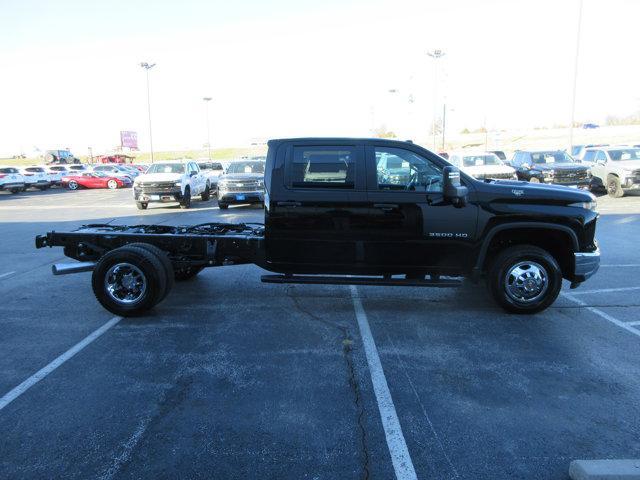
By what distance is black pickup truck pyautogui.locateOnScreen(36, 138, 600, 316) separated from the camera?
5.70 meters

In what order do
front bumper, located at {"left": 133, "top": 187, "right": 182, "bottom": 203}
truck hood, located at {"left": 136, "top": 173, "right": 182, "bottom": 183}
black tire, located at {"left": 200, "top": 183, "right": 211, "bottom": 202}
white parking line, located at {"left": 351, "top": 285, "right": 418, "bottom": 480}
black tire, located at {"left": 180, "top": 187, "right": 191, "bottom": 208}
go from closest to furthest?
white parking line, located at {"left": 351, "top": 285, "right": 418, "bottom": 480}, front bumper, located at {"left": 133, "top": 187, "right": 182, "bottom": 203}, truck hood, located at {"left": 136, "top": 173, "right": 182, "bottom": 183}, black tire, located at {"left": 180, "top": 187, "right": 191, "bottom": 208}, black tire, located at {"left": 200, "top": 183, "right": 211, "bottom": 202}

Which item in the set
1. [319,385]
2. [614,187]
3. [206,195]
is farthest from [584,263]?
[206,195]

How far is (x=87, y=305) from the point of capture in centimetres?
660

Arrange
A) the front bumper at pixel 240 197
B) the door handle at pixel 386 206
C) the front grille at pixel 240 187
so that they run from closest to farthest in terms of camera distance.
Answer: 1. the door handle at pixel 386 206
2. the front bumper at pixel 240 197
3. the front grille at pixel 240 187

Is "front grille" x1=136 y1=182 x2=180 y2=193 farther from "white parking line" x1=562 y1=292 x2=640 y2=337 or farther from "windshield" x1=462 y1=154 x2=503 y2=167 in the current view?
"white parking line" x1=562 y1=292 x2=640 y2=337

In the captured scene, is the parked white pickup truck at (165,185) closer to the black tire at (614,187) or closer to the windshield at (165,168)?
the windshield at (165,168)

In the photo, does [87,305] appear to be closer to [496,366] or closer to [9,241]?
[496,366]

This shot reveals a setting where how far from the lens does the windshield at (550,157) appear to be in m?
21.6

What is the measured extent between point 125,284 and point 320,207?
8.06ft

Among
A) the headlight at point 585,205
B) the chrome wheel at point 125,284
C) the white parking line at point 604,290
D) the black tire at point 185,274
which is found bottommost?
the white parking line at point 604,290

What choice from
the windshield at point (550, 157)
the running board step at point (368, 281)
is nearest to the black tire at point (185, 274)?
the running board step at point (368, 281)

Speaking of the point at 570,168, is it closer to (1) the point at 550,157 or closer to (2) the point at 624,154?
(1) the point at 550,157

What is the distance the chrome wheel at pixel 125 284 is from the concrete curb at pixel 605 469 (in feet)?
15.1

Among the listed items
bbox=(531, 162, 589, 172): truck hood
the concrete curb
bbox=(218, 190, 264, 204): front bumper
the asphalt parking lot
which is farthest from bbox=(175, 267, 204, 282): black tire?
bbox=(531, 162, 589, 172): truck hood
